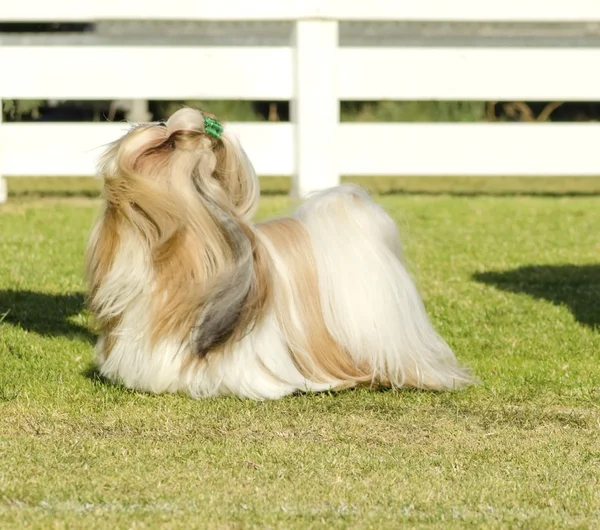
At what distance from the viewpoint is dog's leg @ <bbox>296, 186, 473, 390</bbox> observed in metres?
5.05

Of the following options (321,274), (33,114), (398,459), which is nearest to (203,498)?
(398,459)

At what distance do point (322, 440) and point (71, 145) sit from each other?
8.62 metres

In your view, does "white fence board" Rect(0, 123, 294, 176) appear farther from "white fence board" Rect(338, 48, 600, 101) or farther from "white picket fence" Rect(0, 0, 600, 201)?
"white fence board" Rect(338, 48, 600, 101)

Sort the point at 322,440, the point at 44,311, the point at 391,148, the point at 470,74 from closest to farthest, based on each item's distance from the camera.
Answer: the point at 322,440 < the point at 44,311 < the point at 391,148 < the point at 470,74

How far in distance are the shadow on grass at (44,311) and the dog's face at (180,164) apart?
1932mm

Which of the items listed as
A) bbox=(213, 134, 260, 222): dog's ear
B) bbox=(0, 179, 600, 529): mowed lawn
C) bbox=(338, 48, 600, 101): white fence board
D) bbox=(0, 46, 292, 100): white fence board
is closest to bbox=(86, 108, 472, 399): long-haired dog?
bbox=(213, 134, 260, 222): dog's ear

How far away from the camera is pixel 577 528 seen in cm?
352

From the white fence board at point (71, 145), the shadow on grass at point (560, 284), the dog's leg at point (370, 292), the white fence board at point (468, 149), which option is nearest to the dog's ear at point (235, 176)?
the dog's leg at point (370, 292)

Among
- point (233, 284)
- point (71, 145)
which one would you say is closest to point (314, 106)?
point (71, 145)

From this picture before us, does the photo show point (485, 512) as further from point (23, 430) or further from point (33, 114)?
point (33, 114)

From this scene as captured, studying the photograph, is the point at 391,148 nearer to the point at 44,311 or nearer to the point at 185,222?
the point at 44,311

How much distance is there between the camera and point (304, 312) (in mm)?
5020
